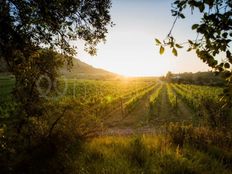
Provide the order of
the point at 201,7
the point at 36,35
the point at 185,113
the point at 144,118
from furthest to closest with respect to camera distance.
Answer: the point at 185,113 → the point at 144,118 → the point at 36,35 → the point at 201,7

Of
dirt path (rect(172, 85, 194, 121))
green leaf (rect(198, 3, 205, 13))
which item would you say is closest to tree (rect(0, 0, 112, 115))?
green leaf (rect(198, 3, 205, 13))

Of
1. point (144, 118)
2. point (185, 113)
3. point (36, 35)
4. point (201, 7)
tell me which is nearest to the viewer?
point (201, 7)

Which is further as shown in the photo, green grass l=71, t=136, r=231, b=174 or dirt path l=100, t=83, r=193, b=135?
dirt path l=100, t=83, r=193, b=135

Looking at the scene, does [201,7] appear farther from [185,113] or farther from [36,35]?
[185,113]

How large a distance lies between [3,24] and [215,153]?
20.4 feet

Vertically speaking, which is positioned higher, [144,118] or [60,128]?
[60,128]

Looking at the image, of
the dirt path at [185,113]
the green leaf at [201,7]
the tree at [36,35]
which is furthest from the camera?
the dirt path at [185,113]

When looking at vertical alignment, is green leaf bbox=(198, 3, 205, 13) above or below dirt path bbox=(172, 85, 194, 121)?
above

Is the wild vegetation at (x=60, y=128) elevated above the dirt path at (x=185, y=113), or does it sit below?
above

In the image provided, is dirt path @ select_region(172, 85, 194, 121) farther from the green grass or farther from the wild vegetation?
the green grass

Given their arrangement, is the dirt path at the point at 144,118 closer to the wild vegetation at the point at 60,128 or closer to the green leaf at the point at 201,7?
the wild vegetation at the point at 60,128

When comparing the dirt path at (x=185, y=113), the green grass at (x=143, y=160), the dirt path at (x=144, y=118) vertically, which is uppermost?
the green grass at (x=143, y=160)

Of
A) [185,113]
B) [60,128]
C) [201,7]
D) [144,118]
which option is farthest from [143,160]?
[185,113]

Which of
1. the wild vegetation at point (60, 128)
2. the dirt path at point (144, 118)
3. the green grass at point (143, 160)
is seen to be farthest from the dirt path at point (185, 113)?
the green grass at point (143, 160)
